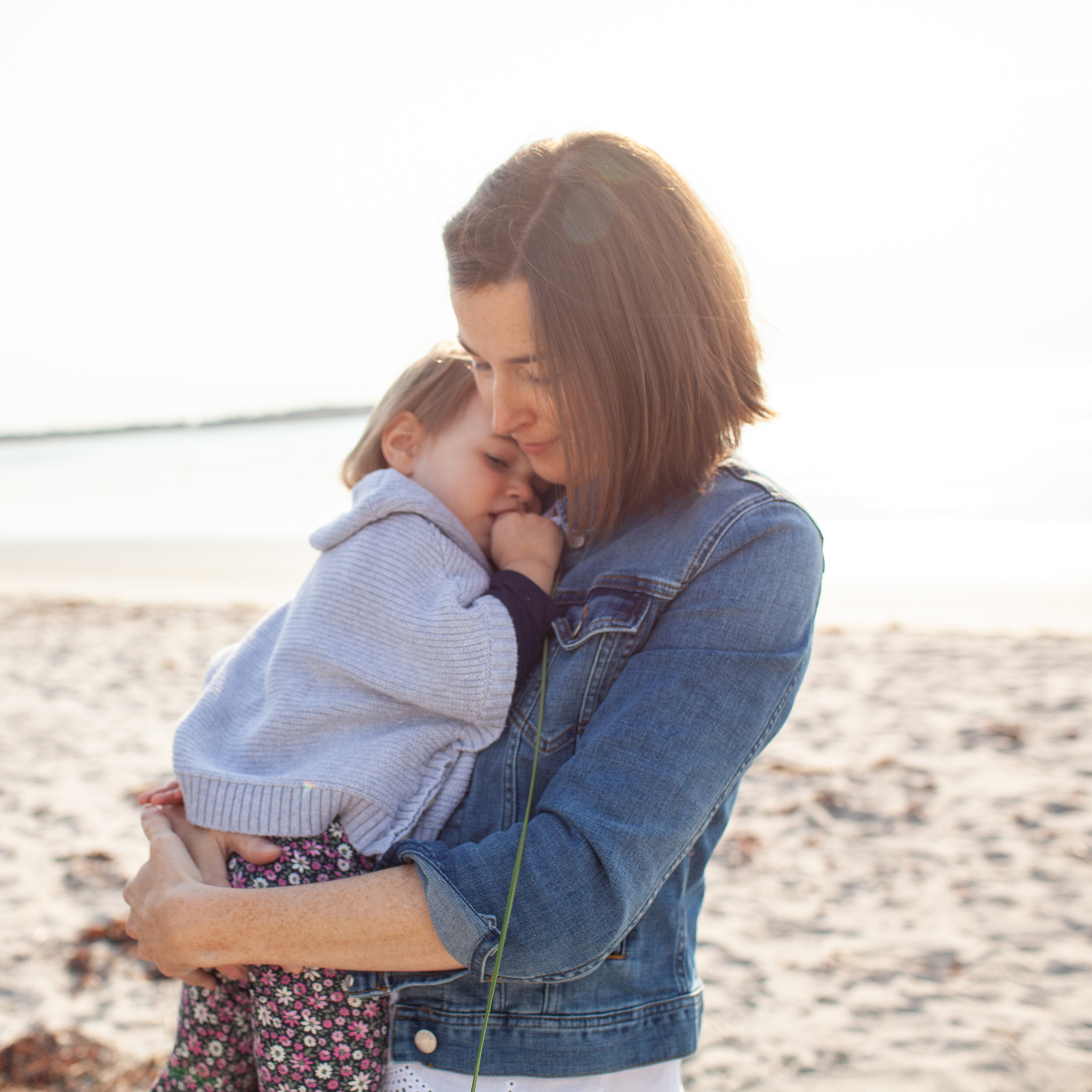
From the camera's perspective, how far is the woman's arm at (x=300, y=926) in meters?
1.25

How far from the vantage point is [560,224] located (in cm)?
140

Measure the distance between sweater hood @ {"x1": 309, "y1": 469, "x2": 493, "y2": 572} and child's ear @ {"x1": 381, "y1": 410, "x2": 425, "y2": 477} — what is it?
0.68ft

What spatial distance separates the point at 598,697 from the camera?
1390 millimetres

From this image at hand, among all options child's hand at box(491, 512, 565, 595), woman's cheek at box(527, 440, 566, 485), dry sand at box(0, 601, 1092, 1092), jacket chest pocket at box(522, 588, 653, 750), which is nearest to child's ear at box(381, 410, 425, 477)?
child's hand at box(491, 512, 565, 595)

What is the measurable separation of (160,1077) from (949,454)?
53.6ft

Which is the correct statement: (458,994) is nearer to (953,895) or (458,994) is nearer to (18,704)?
(953,895)

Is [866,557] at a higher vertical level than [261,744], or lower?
lower

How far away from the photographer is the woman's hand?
1.37 meters

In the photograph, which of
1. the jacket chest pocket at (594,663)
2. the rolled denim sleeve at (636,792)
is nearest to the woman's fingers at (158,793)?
the rolled denim sleeve at (636,792)

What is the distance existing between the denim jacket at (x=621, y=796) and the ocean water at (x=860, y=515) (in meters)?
0.35

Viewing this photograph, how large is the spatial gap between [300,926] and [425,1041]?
0.30 m

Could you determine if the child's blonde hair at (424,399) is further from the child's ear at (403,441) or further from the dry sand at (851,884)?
the dry sand at (851,884)

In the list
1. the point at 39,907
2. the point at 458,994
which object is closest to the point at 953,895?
the point at 458,994

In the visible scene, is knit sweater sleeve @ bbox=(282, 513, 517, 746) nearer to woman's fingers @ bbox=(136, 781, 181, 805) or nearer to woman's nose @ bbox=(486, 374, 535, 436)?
woman's nose @ bbox=(486, 374, 535, 436)
